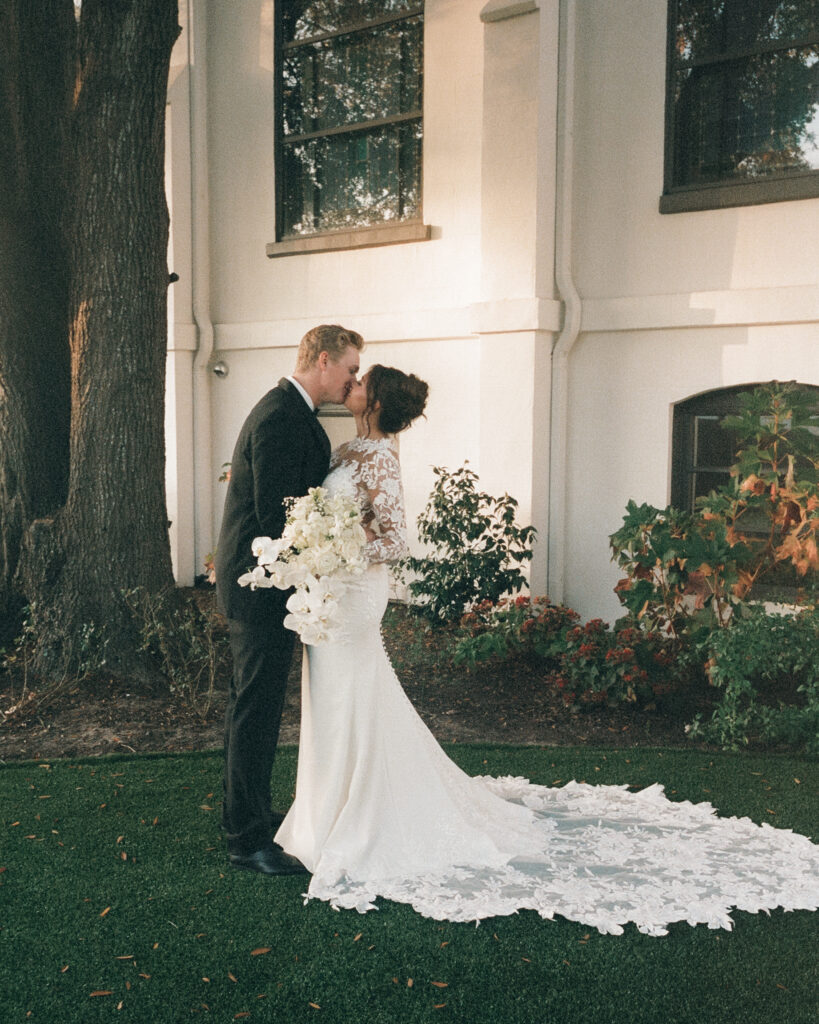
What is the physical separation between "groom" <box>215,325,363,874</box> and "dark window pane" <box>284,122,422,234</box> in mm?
5603

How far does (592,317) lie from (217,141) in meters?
4.86

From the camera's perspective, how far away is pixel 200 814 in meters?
4.86

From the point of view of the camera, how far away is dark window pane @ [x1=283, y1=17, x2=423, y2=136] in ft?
30.8

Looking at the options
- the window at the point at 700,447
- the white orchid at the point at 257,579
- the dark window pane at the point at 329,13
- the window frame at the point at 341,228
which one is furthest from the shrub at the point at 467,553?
the dark window pane at the point at 329,13

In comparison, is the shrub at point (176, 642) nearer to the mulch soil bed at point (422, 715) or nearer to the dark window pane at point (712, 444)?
the mulch soil bed at point (422, 715)

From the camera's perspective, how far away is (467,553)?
7879mm

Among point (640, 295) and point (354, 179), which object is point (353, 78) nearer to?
point (354, 179)

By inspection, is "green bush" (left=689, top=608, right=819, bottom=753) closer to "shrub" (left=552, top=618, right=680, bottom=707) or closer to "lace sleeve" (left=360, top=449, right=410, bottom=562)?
"shrub" (left=552, top=618, right=680, bottom=707)

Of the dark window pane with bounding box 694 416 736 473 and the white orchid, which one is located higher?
the dark window pane with bounding box 694 416 736 473

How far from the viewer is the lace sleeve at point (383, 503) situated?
4.21m

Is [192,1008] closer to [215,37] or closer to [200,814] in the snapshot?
[200,814]

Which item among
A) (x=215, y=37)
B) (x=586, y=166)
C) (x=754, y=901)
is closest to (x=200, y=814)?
(x=754, y=901)

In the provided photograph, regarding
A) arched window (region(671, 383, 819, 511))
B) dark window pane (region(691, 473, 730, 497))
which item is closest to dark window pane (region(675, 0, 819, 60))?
arched window (region(671, 383, 819, 511))

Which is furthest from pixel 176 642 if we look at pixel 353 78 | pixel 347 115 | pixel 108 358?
pixel 353 78
